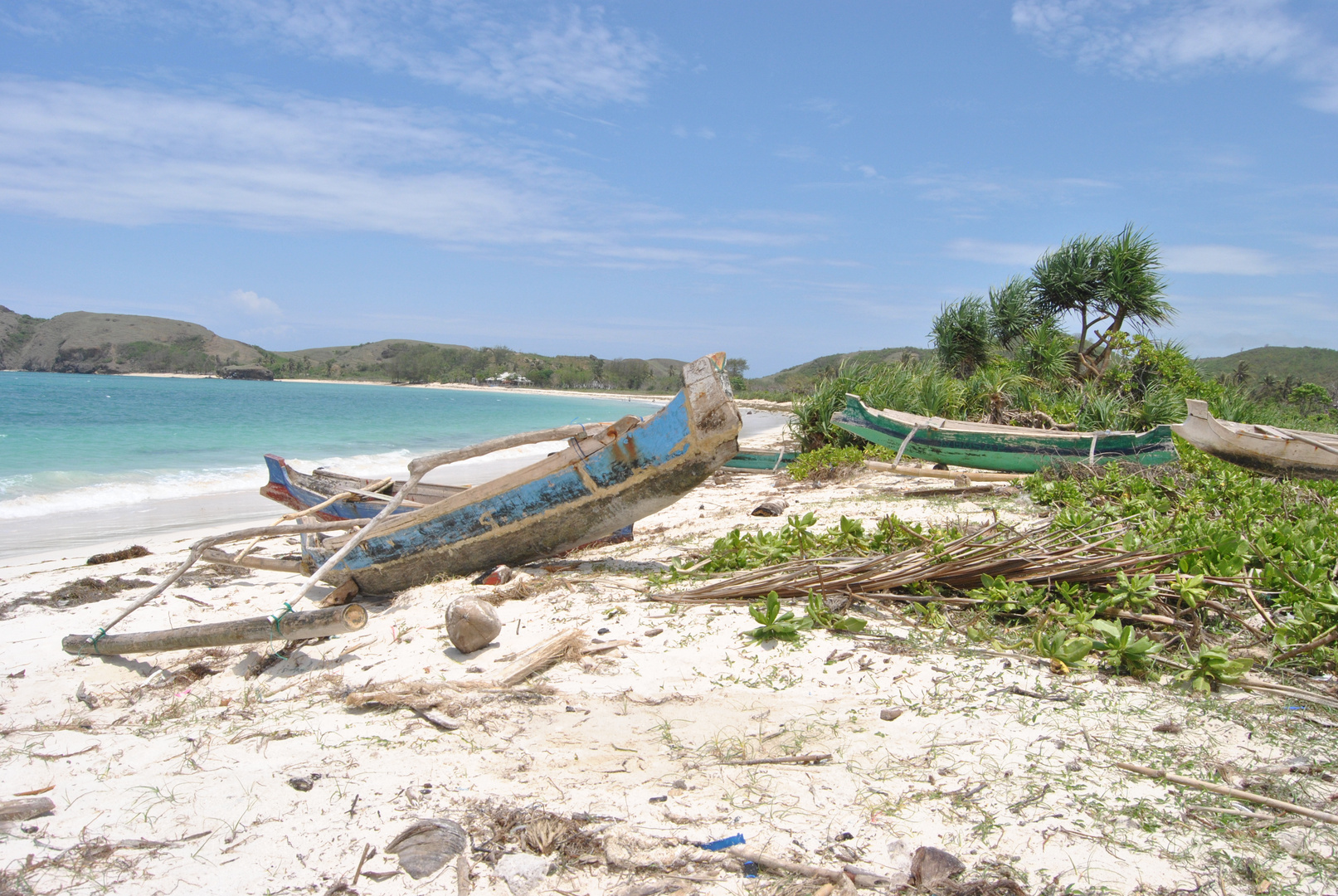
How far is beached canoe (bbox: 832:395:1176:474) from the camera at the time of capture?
8.08 meters

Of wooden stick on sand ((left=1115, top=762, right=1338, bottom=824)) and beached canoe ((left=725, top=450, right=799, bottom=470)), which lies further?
beached canoe ((left=725, top=450, right=799, bottom=470))

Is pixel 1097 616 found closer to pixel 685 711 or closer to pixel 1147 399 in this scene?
pixel 685 711

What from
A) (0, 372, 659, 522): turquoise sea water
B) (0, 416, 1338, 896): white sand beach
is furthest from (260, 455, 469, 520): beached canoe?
(0, 372, 659, 522): turquoise sea water

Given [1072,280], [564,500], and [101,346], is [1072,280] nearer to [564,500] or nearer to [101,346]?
[564,500]

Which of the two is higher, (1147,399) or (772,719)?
(1147,399)

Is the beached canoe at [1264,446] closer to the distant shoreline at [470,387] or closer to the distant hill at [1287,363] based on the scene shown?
the distant hill at [1287,363]

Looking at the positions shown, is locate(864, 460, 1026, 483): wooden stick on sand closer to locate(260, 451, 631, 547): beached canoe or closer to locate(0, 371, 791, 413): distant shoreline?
locate(260, 451, 631, 547): beached canoe

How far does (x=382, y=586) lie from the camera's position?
5000mm

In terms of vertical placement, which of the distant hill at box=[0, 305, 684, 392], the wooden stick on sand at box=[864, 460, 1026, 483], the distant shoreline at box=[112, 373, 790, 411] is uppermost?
the distant hill at box=[0, 305, 684, 392]

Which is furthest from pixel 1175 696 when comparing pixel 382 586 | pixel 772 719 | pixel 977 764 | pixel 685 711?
pixel 382 586

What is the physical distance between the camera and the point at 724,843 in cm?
200

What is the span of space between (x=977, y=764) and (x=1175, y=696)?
0.97 m

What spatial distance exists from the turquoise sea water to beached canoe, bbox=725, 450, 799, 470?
8.45 metres

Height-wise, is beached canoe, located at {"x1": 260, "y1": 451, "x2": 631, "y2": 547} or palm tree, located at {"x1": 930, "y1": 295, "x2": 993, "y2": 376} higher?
palm tree, located at {"x1": 930, "y1": 295, "x2": 993, "y2": 376}
